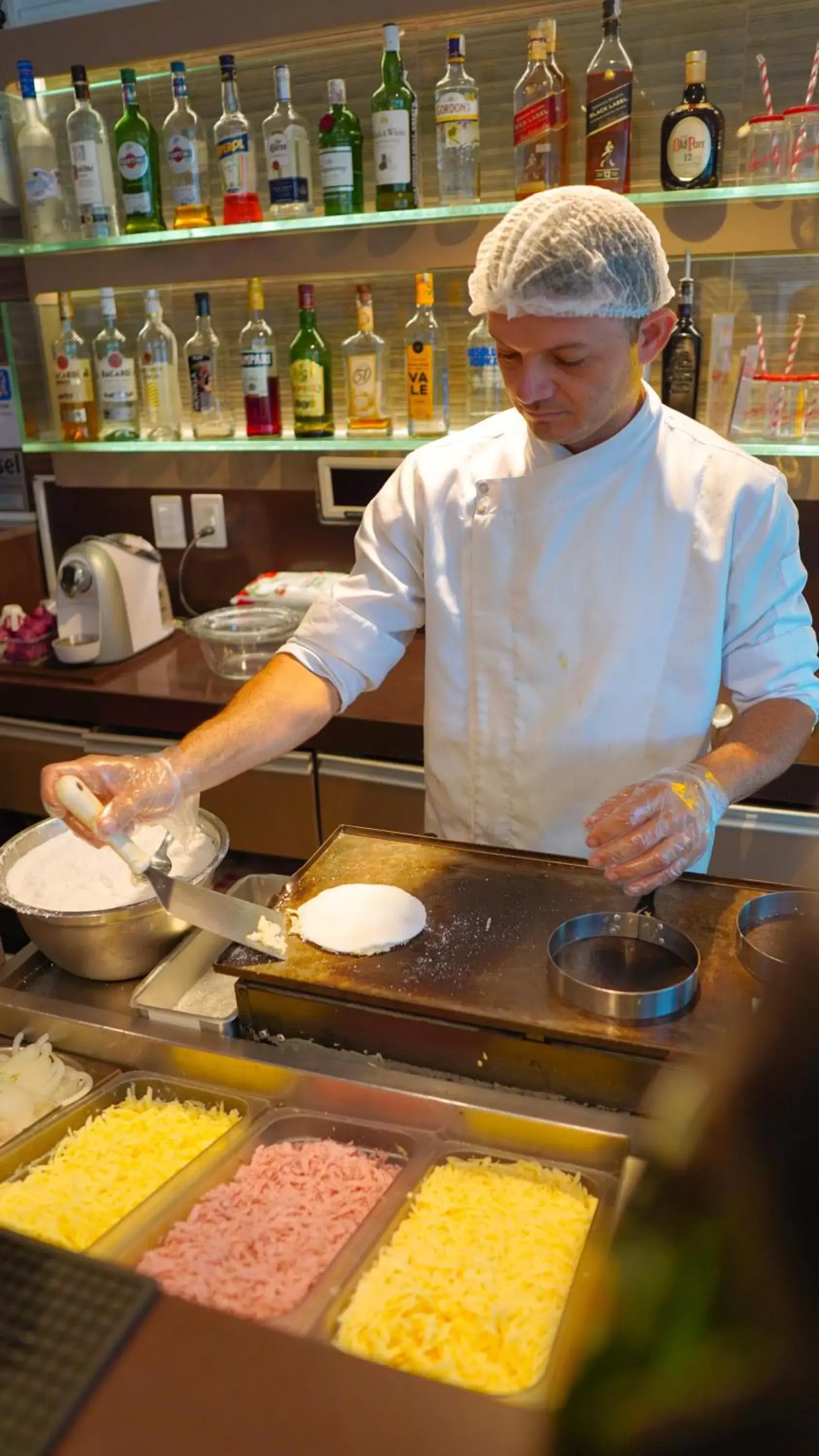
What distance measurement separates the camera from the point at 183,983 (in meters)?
→ 1.31

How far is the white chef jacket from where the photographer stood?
5.16 ft

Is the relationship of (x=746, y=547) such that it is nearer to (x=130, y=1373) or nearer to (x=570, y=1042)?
(x=570, y=1042)

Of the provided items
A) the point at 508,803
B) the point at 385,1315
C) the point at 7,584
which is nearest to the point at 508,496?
the point at 508,803

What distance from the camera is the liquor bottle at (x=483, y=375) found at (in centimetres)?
247

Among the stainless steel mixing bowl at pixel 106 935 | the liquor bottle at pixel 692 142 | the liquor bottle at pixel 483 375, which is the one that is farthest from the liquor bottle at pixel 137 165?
the stainless steel mixing bowl at pixel 106 935

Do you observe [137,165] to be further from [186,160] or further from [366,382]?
[366,382]

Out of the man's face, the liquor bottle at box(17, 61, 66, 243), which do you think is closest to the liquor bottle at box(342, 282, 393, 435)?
the liquor bottle at box(17, 61, 66, 243)

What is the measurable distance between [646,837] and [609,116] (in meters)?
1.77

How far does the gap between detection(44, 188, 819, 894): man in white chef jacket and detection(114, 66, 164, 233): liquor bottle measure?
4.78ft

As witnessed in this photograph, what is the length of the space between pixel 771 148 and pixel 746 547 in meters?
1.15

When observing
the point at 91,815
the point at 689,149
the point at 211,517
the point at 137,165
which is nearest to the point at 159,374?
the point at 211,517

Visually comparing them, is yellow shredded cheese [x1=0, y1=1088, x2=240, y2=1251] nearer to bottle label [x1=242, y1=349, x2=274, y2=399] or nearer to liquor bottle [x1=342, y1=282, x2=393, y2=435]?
liquor bottle [x1=342, y1=282, x2=393, y2=435]

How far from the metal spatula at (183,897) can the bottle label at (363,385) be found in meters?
1.68

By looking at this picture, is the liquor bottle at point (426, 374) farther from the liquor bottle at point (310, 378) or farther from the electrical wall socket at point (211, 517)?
the electrical wall socket at point (211, 517)
